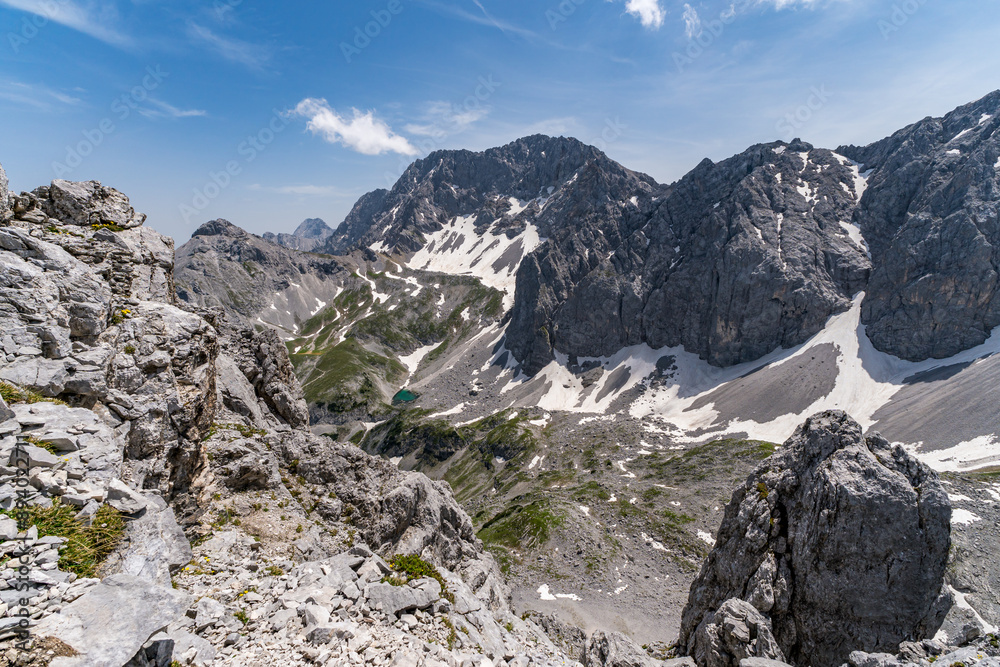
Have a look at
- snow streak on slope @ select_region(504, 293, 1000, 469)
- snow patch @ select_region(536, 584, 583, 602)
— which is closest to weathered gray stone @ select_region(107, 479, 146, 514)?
snow patch @ select_region(536, 584, 583, 602)

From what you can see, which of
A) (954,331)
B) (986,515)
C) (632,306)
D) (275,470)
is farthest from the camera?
(632,306)

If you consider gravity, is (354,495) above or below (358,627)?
below

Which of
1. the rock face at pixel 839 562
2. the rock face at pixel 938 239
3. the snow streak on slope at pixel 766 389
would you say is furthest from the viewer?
the rock face at pixel 938 239

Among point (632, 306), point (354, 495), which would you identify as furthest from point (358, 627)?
point (632, 306)

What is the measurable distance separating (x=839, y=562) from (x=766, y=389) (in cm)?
10567

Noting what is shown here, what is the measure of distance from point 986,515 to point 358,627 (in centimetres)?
Answer: 7406

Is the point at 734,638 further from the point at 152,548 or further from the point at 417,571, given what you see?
the point at 152,548

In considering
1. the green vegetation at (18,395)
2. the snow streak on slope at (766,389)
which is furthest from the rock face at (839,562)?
the snow streak on slope at (766,389)

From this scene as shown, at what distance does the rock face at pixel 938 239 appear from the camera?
10444 cm

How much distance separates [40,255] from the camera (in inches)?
519

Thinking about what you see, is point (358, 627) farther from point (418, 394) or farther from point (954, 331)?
point (418, 394)

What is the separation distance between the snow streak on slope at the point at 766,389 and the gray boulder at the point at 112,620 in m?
107

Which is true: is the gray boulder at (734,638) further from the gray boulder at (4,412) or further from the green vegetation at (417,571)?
the gray boulder at (4,412)

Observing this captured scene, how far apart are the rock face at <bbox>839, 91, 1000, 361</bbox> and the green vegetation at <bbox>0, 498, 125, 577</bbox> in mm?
150446
